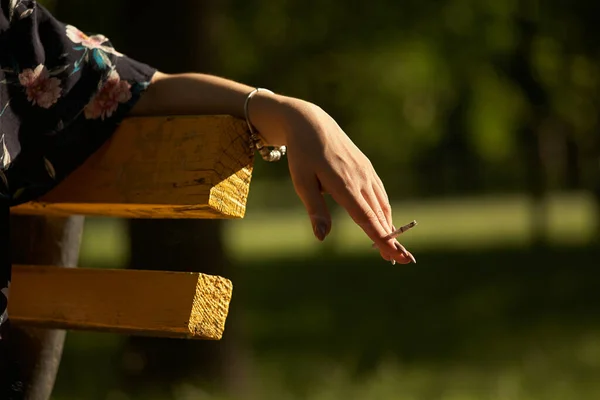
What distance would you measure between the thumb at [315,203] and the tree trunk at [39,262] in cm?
90

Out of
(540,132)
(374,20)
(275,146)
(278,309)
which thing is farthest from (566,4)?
(275,146)

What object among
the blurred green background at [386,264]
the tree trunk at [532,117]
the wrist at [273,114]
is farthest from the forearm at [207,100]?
the tree trunk at [532,117]

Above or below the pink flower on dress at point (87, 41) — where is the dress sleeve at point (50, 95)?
below

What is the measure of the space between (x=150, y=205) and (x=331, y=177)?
0.43 metres

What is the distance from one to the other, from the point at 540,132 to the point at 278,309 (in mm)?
6925

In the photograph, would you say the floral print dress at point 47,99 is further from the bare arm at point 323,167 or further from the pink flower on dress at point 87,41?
the bare arm at point 323,167

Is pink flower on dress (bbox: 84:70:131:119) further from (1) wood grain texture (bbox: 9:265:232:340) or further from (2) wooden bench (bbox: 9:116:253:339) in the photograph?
(1) wood grain texture (bbox: 9:265:232:340)

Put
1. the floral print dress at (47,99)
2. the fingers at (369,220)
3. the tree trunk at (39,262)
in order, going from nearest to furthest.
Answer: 1. the fingers at (369,220)
2. the floral print dress at (47,99)
3. the tree trunk at (39,262)

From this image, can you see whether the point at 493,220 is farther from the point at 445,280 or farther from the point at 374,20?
the point at 374,20

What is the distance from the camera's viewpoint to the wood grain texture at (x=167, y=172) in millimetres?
1971

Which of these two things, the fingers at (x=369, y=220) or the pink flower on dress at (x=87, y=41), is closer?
the fingers at (x=369, y=220)

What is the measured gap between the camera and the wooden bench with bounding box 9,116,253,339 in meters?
1.97

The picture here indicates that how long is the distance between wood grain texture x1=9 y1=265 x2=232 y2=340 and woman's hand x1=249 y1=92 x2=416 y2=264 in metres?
0.31

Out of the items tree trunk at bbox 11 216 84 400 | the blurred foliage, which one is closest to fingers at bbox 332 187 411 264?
tree trunk at bbox 11 216 84 400
